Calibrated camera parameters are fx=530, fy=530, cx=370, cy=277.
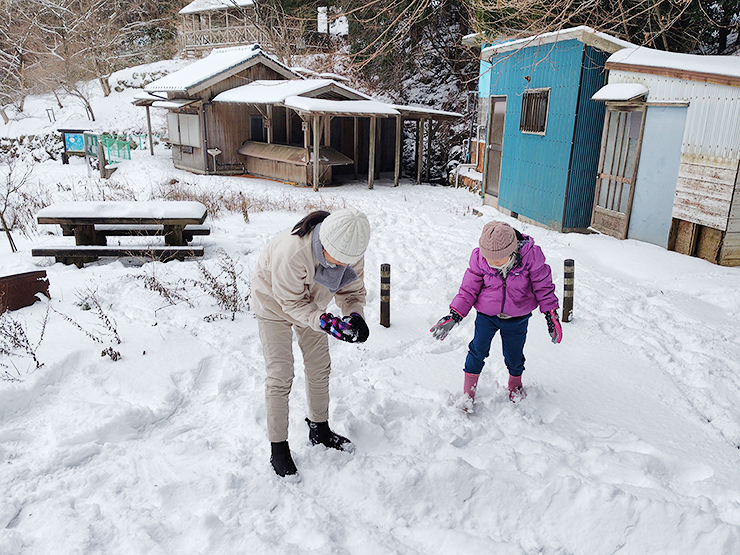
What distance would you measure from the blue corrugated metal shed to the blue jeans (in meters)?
6.35

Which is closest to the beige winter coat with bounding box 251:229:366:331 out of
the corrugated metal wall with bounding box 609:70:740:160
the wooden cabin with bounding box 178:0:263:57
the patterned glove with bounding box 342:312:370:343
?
the patterned glove with bounding box 342:312:370:343

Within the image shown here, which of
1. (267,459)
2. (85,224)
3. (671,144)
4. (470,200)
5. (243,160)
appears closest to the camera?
(267,459)

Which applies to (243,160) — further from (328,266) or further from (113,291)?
(328,266)

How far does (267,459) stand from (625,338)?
12.4 feet

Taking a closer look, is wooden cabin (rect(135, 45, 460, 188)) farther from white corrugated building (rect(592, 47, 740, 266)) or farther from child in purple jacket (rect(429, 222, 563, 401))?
child in purple jacket (rect(429, 222, 563, 401))

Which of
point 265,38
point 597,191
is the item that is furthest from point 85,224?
point 265,38

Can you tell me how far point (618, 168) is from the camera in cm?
902

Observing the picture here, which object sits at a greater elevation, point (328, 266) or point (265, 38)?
point (265, 38)

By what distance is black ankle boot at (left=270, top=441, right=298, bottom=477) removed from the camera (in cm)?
305

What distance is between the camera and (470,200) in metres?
Result: 15.5

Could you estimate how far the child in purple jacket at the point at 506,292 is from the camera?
137 inches

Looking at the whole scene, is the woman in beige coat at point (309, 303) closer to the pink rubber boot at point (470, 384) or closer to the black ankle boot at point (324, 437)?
the black ankle boot at point (324, 437)

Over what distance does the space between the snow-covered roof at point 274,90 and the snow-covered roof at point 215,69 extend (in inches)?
28.2

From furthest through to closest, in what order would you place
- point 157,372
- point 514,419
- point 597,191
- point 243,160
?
1. point 243,160
2. point 597,191
3. point 157,372
4. point 514,419
